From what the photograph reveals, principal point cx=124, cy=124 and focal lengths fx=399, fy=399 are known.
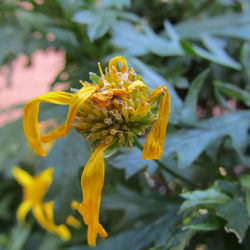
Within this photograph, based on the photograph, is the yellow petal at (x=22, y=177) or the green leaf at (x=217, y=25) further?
the yellow petal at (x=22, y=177)

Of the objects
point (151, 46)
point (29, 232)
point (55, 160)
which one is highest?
point (151, 46)

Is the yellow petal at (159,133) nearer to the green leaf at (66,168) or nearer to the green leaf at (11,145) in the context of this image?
the green leaf at (66,168)

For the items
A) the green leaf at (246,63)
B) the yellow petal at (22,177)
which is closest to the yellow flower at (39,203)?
the yellow petal at (22,177)

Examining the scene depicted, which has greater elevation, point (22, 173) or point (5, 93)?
point (22, 173)

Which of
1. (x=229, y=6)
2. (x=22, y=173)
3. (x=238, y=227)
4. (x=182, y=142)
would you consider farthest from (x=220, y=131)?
(x=22, y=173)

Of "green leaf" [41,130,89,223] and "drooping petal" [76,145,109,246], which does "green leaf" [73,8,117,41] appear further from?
"drooping petal" [76,145,109,246]

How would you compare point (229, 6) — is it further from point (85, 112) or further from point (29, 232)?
point (29, 232)

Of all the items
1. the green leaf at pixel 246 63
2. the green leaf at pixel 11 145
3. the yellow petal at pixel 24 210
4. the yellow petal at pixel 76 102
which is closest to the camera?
the yellow petal at pixel 76 102
